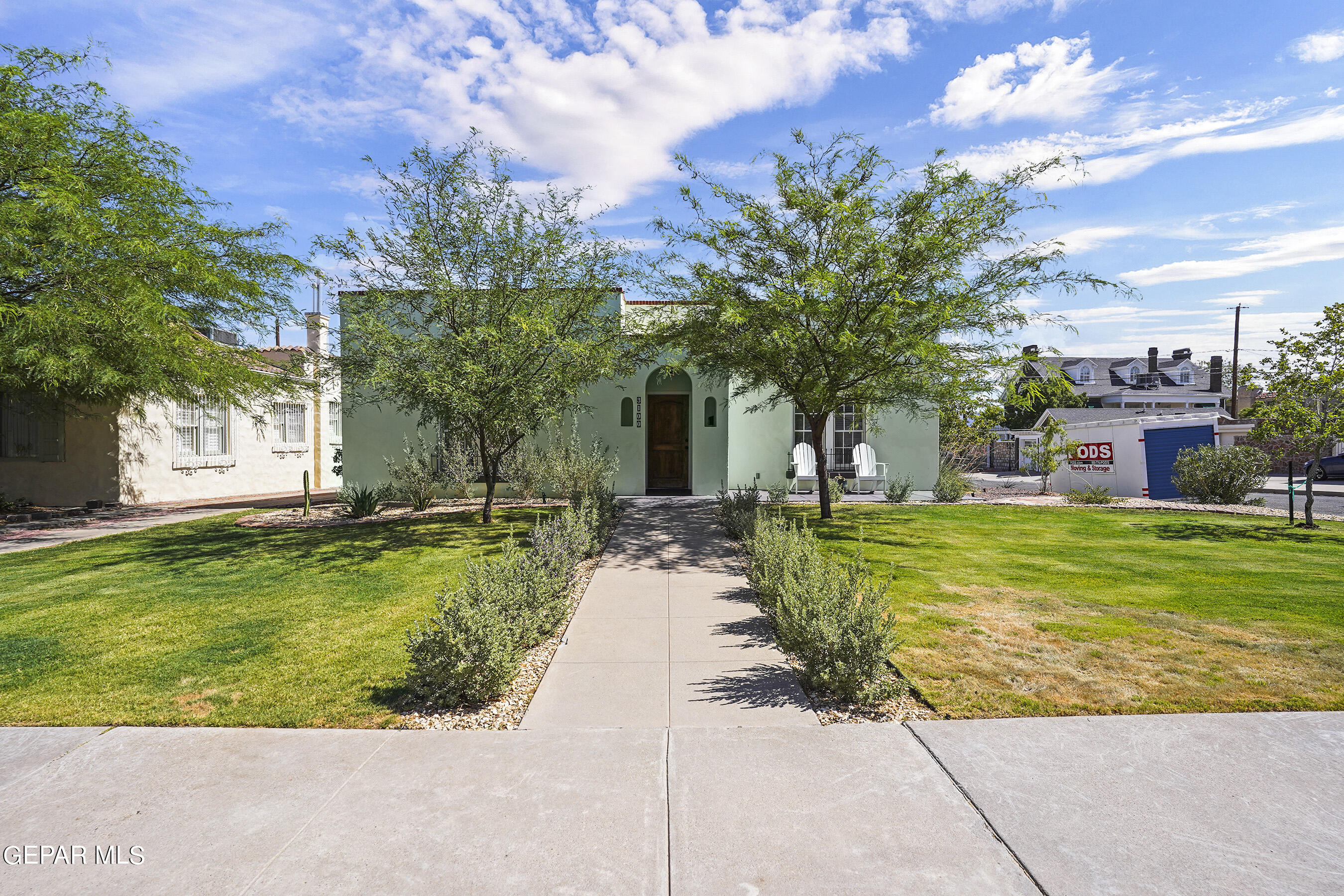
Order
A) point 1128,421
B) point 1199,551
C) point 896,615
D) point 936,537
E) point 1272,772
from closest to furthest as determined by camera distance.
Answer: point 1272,772, point 896,615, point 1199,551, point 936,537, point 1128,421

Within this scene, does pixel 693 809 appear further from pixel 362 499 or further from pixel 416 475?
pixel 416 475

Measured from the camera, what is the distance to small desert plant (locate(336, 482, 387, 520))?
1202cm

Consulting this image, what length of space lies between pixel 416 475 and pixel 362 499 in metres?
1.33

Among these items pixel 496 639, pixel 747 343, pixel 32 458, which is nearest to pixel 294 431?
pixel 32 458

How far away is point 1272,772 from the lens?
3152 millimetres

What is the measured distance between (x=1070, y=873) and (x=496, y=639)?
3.08 m

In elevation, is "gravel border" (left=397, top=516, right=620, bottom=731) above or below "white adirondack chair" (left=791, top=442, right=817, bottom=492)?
below

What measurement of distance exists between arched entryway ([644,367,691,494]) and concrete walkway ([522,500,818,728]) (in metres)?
7.48

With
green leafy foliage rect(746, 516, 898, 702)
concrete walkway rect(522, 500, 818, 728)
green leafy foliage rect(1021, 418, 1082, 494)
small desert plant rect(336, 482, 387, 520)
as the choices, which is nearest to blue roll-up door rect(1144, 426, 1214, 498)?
green leafy foliage rect(1021, 418, 1082, 494)

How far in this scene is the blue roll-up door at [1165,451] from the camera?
51.7ft

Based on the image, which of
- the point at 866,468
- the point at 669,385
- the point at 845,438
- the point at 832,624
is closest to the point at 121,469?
the point at 669,385

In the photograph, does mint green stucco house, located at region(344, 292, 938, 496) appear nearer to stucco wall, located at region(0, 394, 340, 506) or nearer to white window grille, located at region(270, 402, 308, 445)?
stucco wall, located at region(0, 394, 340, 506)

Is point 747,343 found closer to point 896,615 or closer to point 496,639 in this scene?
point 896,615

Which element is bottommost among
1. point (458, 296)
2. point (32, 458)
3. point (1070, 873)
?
point (1070, 873)
